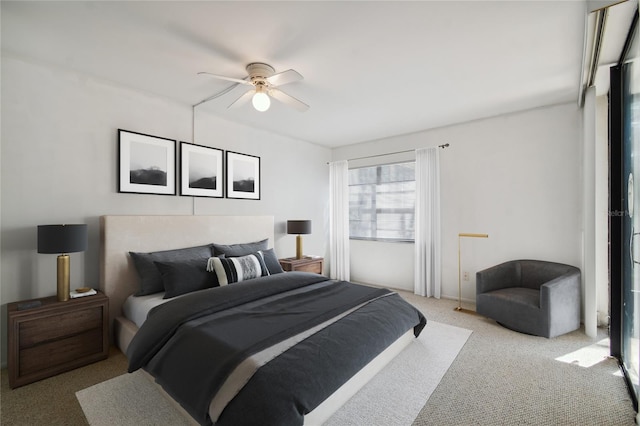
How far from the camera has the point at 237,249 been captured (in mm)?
3496

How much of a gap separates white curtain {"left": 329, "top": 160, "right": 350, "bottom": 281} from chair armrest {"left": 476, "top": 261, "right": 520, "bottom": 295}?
2314mm

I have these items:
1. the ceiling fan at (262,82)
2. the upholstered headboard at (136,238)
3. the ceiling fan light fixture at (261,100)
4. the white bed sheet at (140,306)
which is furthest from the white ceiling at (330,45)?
the white bed sheet at (140,306)

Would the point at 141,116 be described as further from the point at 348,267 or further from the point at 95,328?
the point at 348,267

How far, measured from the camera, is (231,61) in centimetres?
246

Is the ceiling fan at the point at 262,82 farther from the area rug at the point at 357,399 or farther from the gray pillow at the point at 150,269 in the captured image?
the area rug at the point at 357,399

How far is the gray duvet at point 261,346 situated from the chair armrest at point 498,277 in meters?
1.33

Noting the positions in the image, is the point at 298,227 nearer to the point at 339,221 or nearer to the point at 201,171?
the point at 339,221

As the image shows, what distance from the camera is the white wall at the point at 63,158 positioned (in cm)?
239

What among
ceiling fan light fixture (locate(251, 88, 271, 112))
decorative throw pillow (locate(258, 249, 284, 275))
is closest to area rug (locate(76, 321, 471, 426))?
decorative throw pillow (locate(258, 249, 284, 275))

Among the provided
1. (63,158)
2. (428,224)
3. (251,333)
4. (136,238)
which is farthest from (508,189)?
(63,158)

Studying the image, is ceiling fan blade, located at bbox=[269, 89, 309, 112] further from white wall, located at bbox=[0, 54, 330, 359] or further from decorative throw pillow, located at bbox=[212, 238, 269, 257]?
decorative throw pillow, located at bbox=[212, 238, 269, 257]

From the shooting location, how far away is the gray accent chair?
2.93 m

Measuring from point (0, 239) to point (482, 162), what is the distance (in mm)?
5280

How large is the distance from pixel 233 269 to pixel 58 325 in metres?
1.42
